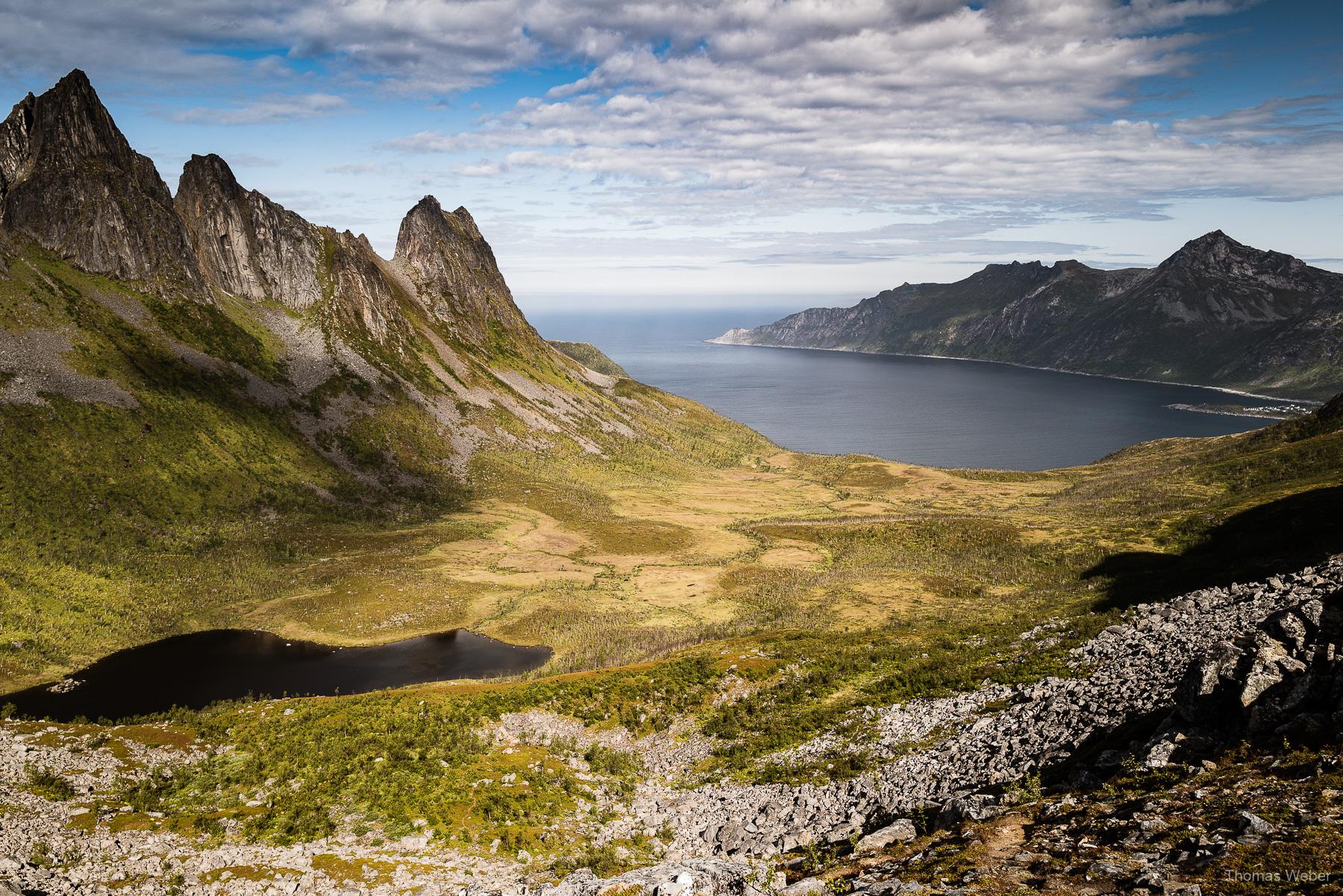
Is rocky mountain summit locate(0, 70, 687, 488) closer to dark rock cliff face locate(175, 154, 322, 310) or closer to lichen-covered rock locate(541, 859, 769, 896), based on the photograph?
dark rock cliff face locate(175, 154, 322, 310)

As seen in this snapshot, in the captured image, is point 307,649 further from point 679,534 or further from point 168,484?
point 679,534

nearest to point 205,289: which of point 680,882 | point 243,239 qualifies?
point 243,239

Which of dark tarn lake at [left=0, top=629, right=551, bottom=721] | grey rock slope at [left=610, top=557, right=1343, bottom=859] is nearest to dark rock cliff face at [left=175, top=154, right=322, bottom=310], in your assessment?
dark tarn lake at [left=0, top=629, right=551, bottom=721]

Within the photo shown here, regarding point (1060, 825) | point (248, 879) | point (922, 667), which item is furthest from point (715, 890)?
point (922, 667)

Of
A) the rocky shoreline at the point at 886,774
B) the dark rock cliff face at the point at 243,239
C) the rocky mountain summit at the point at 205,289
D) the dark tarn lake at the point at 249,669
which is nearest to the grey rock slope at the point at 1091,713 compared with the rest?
the rocky shoreline at the point at 886,774

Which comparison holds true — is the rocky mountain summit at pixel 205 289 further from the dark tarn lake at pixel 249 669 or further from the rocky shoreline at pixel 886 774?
the rocky shoreline at pixel 886 774
